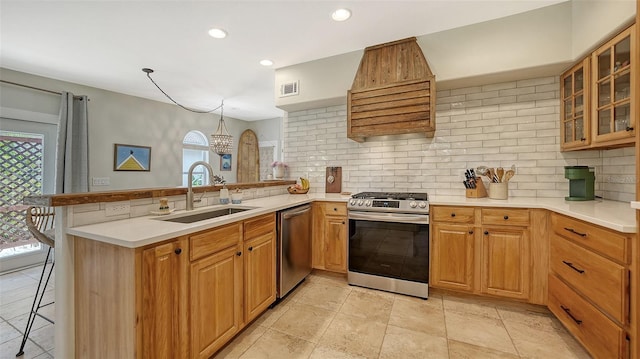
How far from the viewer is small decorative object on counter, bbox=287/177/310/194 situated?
337 cm

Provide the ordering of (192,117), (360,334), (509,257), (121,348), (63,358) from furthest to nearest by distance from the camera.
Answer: (192,117), (509,257), (360,334), (63,358), (121,348)

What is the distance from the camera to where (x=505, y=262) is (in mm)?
2182

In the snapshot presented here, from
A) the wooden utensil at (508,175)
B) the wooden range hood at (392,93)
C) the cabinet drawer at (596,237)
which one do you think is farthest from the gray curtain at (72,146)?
the cabinet drawer at (596,237)

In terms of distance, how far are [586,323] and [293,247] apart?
7.04ft

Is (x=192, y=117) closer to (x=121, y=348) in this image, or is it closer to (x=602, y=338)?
(x=121, y=348)

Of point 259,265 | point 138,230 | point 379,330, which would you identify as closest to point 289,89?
point 259,265

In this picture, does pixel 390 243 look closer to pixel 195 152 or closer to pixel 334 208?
pixel 334 208

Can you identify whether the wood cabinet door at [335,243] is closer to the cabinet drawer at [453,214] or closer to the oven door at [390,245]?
the oven door at [390,245]

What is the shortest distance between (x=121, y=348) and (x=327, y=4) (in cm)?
264

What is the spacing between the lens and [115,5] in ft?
6.81

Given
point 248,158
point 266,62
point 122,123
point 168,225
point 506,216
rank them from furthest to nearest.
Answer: point 248,158 → point 122,123 → point 266,62 → point 506,216 → point 168,225

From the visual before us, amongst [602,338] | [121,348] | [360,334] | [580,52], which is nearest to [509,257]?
[602,338]

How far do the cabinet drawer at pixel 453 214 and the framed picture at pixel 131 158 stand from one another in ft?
16.0

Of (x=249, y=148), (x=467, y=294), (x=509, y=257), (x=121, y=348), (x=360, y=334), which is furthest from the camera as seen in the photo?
(x=249, y=148)
